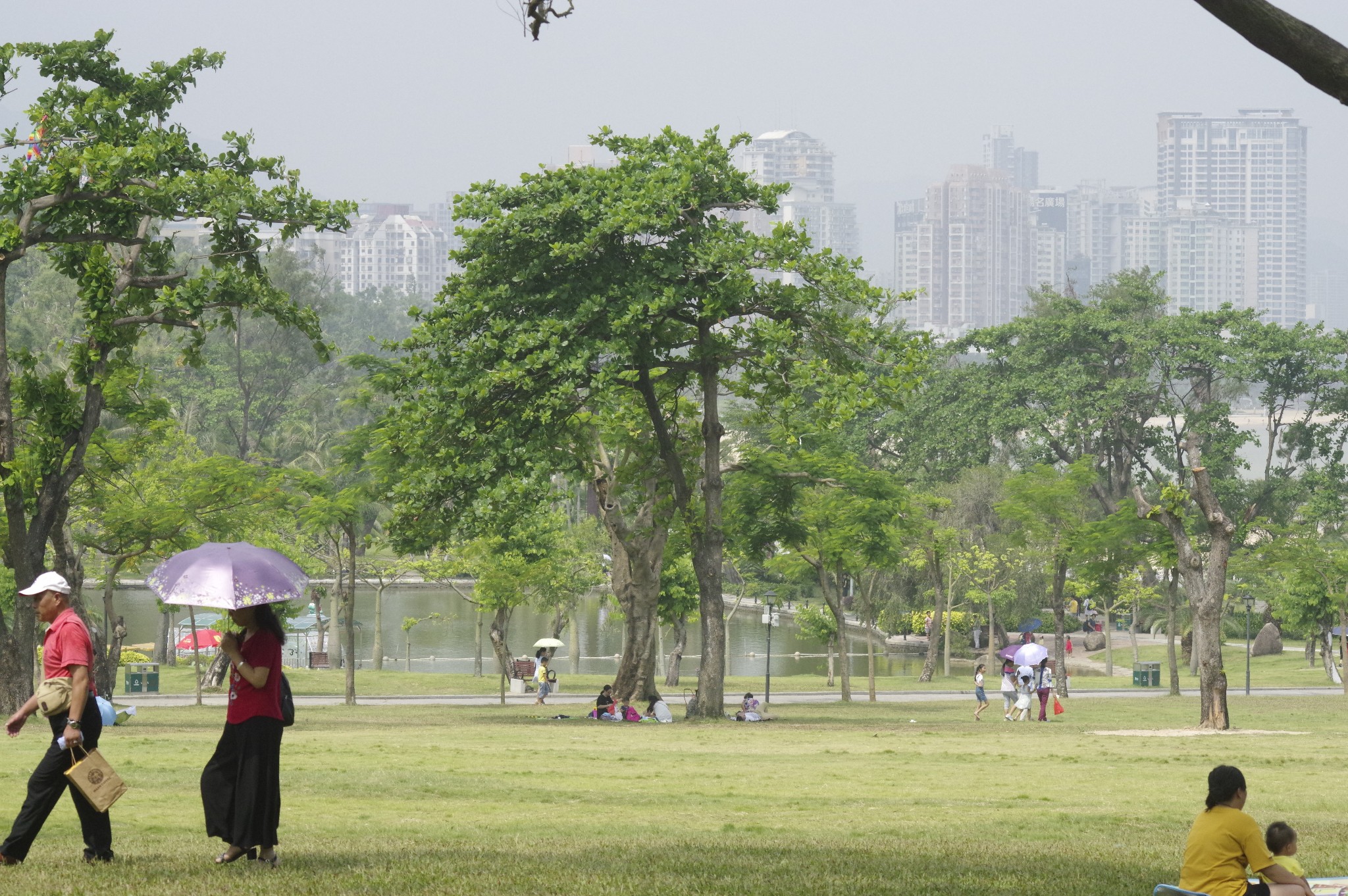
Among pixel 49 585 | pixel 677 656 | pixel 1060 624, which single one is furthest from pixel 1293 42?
pixel 1060 624

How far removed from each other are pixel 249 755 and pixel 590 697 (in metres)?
31.2

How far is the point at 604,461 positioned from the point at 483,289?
7.19 metres

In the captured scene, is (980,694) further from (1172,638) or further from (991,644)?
(991,644)

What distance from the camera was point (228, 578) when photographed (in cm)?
930

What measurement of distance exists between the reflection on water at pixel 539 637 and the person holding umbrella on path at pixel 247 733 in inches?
1811

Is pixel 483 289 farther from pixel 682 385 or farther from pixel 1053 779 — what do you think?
pixel 1053 779

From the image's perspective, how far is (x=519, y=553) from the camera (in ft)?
132

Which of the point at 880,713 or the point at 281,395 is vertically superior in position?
the point at 281,395

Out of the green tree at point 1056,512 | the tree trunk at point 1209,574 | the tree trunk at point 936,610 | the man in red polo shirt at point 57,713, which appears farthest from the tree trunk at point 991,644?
the man in red polo shirt at point 57,713

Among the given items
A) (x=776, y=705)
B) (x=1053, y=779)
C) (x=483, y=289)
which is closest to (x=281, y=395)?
(x=776, y=705)

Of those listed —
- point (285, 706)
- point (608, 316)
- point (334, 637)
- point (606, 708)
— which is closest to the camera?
point (285, 706)

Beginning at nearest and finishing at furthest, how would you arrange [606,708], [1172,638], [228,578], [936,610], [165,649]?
[228,578] → [606,708] → [1172,638] → [936,610] → [165,649]

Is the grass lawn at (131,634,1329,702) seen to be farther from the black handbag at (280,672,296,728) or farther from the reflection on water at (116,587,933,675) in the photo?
the black handbag at (280,672,296,728)

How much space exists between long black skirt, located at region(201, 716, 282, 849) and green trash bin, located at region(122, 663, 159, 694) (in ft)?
106
